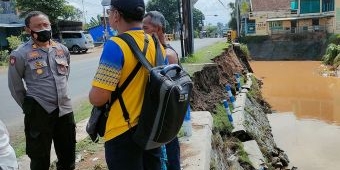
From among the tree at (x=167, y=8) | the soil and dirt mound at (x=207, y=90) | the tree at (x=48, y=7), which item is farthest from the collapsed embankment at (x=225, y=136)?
the tree at (x=167, y=8)

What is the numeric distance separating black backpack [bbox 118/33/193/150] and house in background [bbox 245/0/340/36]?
124ft

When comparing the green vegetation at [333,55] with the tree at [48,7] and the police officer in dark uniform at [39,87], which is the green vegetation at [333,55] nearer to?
the tree at [48,7]

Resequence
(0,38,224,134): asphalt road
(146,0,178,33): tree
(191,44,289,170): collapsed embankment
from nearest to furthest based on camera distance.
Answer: (191,44,289,170): collapsed embankment, (0,38,224,134): asphalt road, (146,0,178,33): tree

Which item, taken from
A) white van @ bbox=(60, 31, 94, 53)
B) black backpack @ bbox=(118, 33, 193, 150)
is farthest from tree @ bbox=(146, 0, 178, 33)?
black backpack @ bbox=(118, 33, 193, 150)

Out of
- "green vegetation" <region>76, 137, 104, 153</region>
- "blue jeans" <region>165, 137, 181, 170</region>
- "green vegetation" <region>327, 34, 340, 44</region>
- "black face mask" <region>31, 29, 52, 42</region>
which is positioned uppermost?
"black face mask" <region>31, 29, 52, 42</region>

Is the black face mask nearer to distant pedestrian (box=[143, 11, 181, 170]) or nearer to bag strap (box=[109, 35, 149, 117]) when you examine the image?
distant pedestrian (box=[143, 11, 181, 170])

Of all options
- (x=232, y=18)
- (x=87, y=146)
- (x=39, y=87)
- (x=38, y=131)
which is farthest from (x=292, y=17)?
(x=38, y=131)

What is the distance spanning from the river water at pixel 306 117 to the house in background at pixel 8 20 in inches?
719

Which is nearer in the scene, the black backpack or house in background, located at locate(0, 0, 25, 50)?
the black backpack

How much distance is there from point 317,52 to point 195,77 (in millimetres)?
31768

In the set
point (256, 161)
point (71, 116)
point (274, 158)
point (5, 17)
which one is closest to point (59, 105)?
point (71, 116)

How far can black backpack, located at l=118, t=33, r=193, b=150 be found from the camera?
8.53ft

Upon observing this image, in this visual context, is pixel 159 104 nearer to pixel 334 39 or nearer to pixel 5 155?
pixel 5 155

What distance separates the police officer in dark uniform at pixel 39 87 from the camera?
388 centimetres
